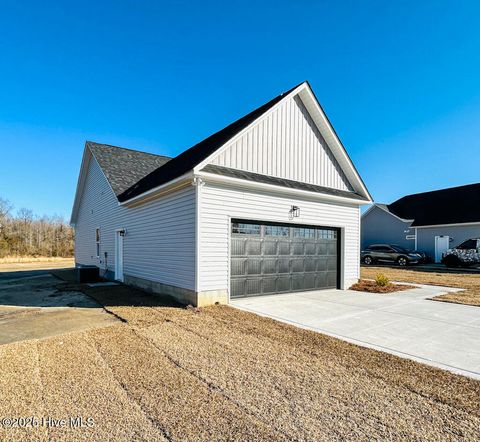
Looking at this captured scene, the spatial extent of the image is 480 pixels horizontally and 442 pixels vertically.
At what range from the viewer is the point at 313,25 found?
36.2 feet

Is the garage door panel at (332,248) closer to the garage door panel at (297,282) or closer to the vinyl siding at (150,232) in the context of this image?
the garage door panel at (297,282)

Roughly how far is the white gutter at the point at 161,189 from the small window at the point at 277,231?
3.00m

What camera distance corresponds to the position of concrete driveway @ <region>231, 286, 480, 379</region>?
14.9 feet

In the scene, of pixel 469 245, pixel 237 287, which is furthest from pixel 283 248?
pixel 469 245

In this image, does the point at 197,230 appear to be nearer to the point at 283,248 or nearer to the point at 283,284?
the point at 283,248

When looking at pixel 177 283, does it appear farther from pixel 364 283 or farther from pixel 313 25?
pixel 313 25

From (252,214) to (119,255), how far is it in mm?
7408

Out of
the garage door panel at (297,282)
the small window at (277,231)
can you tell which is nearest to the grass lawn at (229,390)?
the small window at (277,231)

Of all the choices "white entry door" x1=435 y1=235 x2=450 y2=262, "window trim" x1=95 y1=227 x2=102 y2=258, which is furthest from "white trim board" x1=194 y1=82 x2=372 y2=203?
"white entry door" x1=435 y1=235 x2=450 y2=262

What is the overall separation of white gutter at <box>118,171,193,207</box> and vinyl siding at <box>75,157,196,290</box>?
190 millimetres

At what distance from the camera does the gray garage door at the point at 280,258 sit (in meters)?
8.65

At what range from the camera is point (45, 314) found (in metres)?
7.25

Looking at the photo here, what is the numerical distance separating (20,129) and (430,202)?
104 feet

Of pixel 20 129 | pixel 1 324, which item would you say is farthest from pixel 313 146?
pixel 20 129
